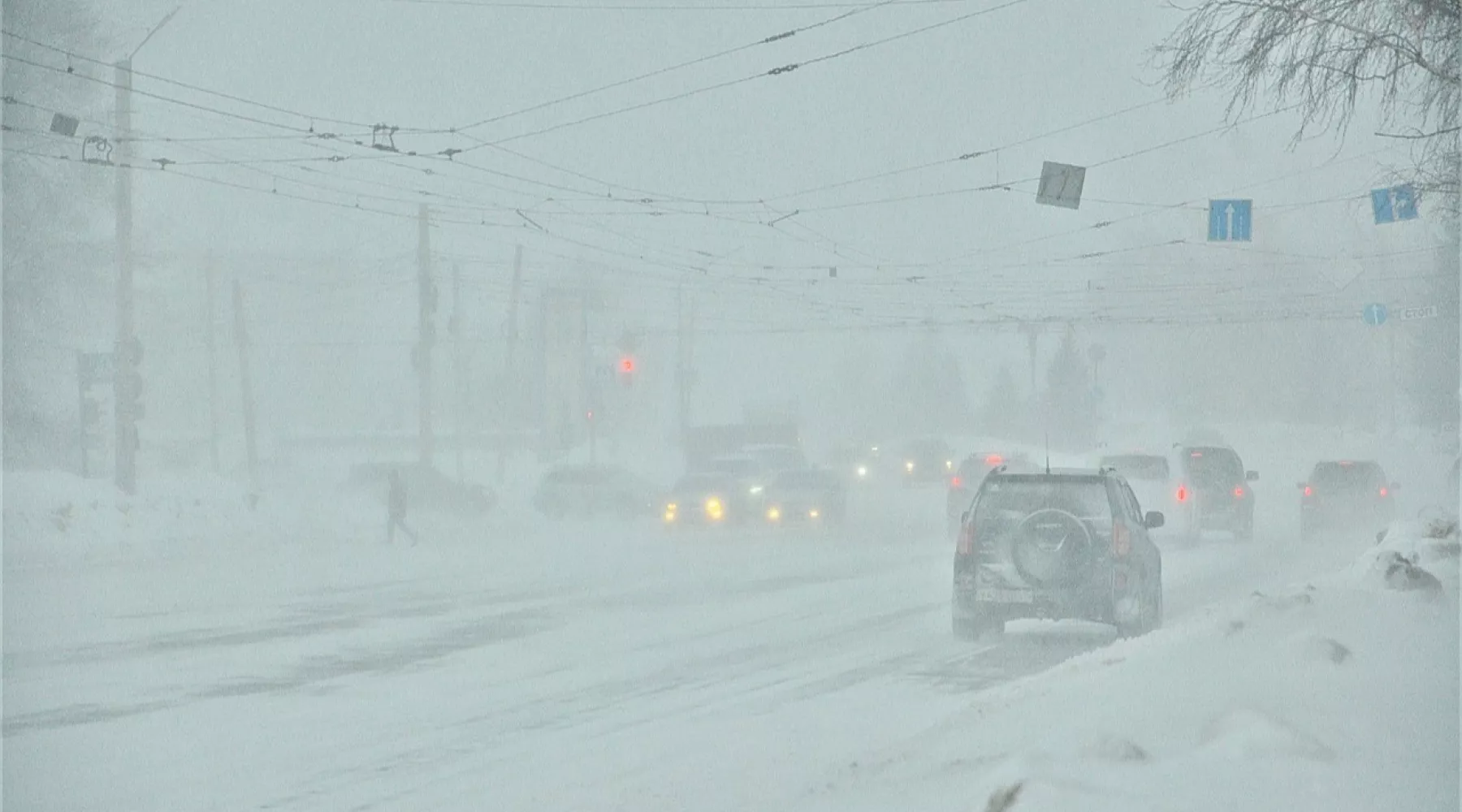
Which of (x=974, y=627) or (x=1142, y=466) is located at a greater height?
(x=1142, y=466)

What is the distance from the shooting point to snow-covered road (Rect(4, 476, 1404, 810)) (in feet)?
29.3

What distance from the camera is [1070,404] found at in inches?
3944

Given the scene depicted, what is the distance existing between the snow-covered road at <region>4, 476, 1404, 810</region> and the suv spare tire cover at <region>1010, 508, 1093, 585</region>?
69cm

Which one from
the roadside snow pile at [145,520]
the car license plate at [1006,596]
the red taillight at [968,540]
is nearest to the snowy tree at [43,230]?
the roadside snow pile at [145,520]

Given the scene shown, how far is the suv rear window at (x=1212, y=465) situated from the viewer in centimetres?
3194

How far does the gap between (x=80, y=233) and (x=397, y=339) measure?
78331 mm

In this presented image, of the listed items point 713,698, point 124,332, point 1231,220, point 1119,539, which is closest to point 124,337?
point 124,332

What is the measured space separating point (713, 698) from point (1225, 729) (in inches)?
199

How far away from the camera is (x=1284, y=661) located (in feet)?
31.5

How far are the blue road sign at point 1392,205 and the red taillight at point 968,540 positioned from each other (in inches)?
271

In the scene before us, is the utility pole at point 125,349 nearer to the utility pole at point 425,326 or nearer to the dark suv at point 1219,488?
the utility pole at point 425,326

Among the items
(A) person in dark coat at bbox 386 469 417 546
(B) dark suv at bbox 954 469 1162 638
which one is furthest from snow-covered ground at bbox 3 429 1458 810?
(A) person in dark coat at bbox 386 469 417 546

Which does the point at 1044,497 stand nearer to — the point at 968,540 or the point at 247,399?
the point at 968,540

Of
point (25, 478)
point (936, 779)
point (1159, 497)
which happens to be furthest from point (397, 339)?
point (936, 779)
